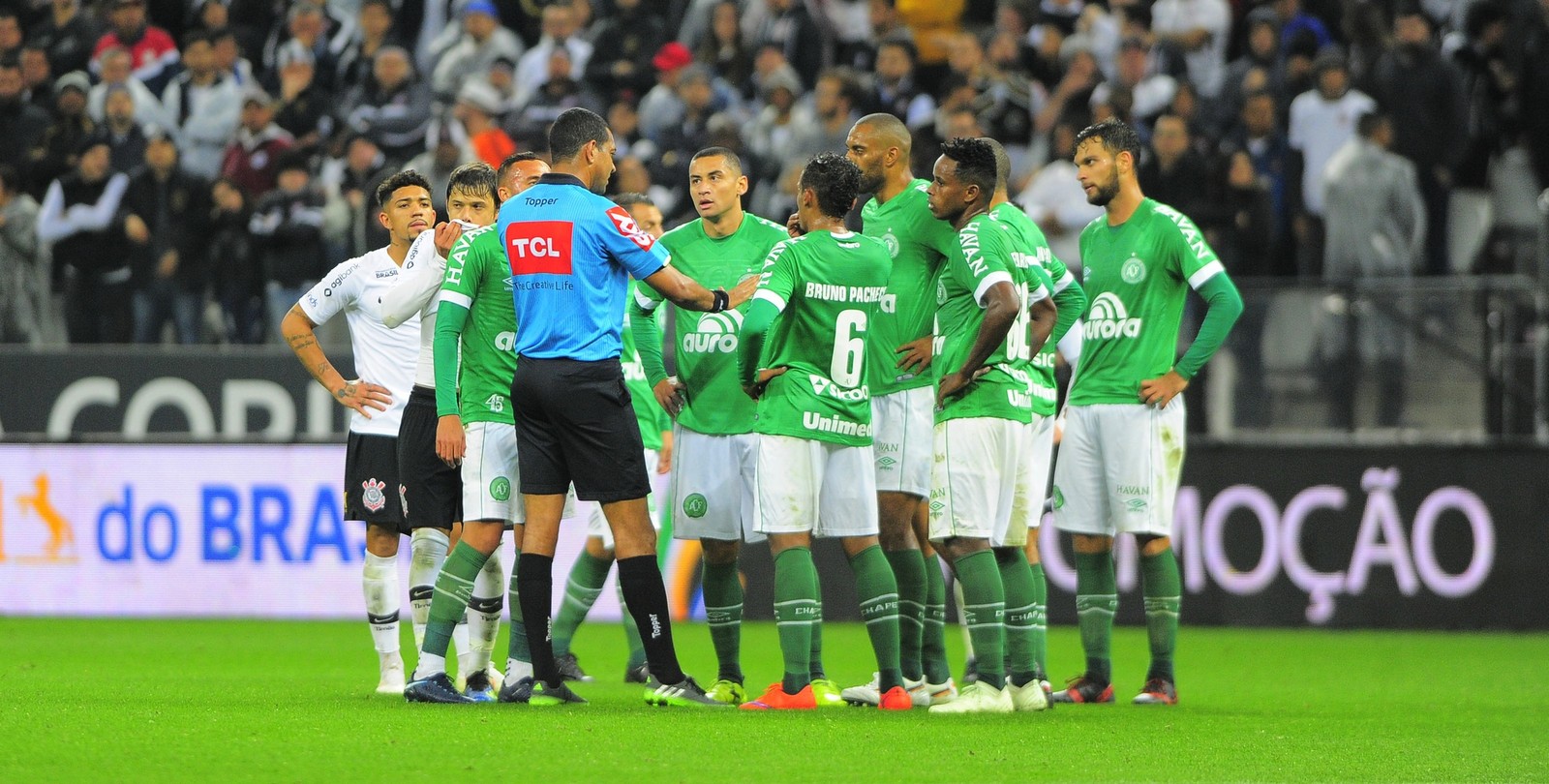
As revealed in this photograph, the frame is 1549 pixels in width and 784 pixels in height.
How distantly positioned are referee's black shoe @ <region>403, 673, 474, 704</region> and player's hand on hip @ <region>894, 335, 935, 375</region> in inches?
100

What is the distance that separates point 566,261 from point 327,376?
6.25 feet

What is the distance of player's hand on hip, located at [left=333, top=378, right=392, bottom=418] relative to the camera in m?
9.40

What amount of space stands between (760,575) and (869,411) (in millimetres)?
6657

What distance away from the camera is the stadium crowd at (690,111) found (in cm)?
1616

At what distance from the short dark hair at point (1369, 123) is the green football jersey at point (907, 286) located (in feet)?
25.1

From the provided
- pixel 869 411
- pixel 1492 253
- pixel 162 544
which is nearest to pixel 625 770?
pixel 869 411

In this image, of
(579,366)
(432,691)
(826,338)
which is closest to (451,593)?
(432,691)

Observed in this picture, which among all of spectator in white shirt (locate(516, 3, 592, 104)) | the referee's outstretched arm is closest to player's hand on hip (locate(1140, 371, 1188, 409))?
the referee's outstretched arm

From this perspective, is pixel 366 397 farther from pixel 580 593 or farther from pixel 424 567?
pixel 580 593

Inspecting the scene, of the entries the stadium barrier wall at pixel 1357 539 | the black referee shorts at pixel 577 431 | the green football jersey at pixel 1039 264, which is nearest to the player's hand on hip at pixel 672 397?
the black referee shorts at pixel 577 431

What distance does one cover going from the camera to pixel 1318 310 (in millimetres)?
14414

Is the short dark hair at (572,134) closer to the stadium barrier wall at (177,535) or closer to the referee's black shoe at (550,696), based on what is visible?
the referee's black shoe at (550,696)

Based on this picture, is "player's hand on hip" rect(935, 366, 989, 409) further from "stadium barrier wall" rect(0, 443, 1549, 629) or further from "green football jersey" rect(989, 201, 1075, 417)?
"stadium barrier wall" rect(0, 443, 1549, 629)

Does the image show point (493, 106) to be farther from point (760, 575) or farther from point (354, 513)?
point (354, 513)
